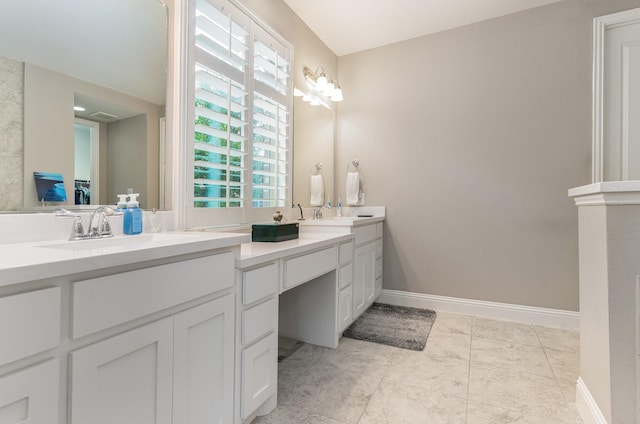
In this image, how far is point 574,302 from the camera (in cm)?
251

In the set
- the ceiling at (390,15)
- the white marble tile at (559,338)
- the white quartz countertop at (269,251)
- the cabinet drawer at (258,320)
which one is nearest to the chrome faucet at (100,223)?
the white quartz countertop at (269,251)

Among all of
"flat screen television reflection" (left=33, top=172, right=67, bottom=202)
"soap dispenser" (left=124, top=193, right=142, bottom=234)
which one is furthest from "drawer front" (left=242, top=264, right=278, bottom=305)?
"flat screen television reflection" (left=33, top=172, right=67, bottom=202)

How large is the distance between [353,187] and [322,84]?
40.3 inches

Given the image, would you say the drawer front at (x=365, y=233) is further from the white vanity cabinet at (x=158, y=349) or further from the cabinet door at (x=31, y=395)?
the cabinet door at (x=31, y=395)

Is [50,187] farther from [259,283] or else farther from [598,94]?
[598,94]

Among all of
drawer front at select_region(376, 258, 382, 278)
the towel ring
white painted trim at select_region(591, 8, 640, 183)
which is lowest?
drawer front at select_region(376, 258, 382, 278)

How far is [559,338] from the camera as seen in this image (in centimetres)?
235

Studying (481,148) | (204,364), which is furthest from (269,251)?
(481,148)

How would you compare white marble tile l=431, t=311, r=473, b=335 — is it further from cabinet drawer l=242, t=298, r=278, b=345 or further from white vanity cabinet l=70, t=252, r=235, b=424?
white vanity cabinet l=70, t=252, r=235, b=424

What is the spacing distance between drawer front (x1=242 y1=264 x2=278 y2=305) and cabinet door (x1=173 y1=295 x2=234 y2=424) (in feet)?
0.26

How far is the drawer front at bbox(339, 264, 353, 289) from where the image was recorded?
86.2 inches

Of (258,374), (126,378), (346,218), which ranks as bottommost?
(258,374)

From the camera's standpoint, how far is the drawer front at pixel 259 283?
1.27 m

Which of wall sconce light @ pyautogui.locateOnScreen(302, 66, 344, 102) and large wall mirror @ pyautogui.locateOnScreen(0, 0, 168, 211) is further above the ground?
wall sconce light @ pyautogui.locateOnScreen(302, 66, 344, 102)
